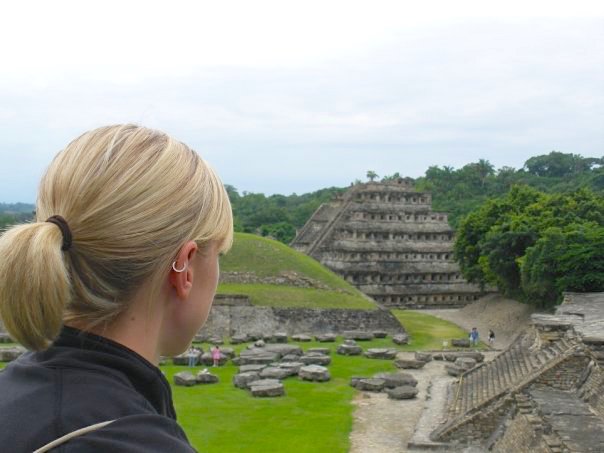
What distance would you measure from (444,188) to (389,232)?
41147 millimetres

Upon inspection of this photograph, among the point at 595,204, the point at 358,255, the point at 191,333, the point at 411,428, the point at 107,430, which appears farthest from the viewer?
the point at 358,255

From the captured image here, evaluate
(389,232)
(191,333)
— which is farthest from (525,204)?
(191,333)

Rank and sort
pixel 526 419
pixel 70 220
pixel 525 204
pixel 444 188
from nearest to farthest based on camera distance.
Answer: pixel 70 220
pixel 526 419
pixel 525 204
pixel 444 188

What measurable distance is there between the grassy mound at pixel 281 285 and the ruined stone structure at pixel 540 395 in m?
12.7

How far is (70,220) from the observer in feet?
5.54

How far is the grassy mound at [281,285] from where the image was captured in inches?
1213

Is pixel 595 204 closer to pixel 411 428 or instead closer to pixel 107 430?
pixel 411 428

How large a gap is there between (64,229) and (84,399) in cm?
41

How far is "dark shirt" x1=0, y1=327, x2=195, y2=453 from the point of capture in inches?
57.7

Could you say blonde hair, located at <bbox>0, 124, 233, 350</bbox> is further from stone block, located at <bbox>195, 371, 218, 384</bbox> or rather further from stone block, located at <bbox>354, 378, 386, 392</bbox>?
stone block, located at <bbox>195, 371, 218, 384</bbox>

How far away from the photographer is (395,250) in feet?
134

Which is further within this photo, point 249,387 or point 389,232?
point 389,232

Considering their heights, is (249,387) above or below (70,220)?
below

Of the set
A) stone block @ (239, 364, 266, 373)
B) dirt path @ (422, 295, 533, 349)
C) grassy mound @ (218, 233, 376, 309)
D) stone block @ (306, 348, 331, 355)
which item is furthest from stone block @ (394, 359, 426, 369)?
grassy mound @ (218, 233, 376, 309)
